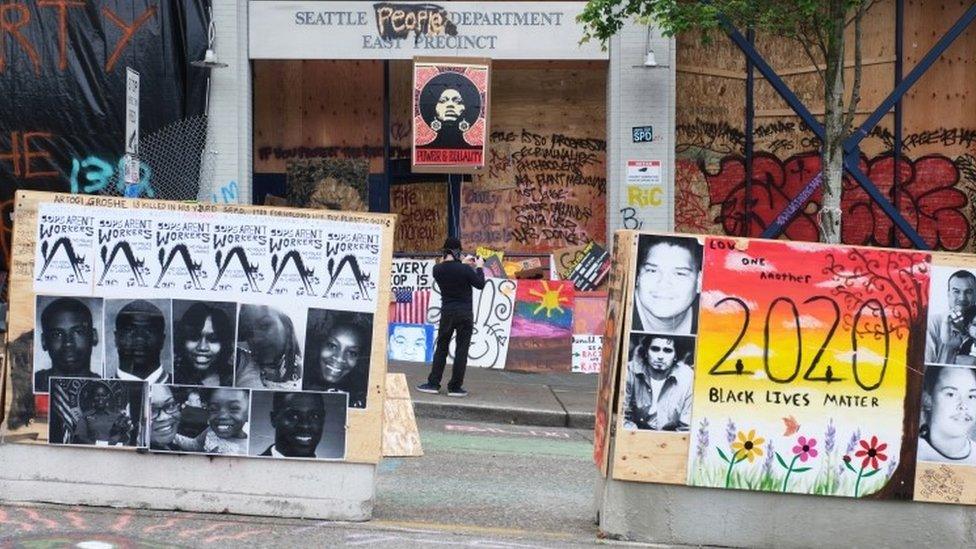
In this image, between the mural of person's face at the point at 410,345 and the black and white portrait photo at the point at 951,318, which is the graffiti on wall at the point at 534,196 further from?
the black and white portrait photo at the point at 951,318

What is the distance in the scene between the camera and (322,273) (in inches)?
269

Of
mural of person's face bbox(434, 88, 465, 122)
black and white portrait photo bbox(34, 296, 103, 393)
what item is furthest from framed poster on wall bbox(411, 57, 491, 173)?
black and white portrait photo bbox(34, 296, 103, 393)

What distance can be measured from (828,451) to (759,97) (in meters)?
10.7

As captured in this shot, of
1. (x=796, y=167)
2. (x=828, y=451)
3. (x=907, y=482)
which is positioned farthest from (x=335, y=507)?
(x=796, y=167)

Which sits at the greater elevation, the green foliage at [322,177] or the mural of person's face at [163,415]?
the green foliage at [322,177]

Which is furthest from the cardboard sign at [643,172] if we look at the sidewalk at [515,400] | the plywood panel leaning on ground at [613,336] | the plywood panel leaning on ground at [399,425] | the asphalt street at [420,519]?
the plywood panel leaning on ground at [613,336]

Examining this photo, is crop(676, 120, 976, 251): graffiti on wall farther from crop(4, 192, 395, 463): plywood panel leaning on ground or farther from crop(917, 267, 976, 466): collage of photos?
crop(4, 192, 395, 463): plywood panel leaning on ground

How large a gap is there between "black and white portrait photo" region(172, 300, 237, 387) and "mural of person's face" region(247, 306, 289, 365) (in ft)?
0.37

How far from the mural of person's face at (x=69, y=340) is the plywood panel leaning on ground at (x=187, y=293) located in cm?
12

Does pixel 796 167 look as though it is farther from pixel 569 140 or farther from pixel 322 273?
pixel 322 273

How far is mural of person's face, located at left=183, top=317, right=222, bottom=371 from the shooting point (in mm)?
6793

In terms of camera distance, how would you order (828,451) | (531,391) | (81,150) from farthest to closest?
(81,150) → (531,391) → (828,451)

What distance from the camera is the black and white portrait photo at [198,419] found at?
6.80 metres

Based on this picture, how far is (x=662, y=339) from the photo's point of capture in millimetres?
6621
